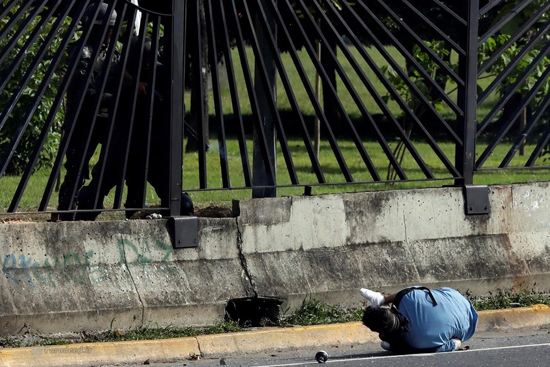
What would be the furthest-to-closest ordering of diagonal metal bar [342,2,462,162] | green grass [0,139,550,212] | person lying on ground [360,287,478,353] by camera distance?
green grass [0,139,550,212], diagonal metal bar [342,2,462,162], person lying on ground [360,287,478,353]

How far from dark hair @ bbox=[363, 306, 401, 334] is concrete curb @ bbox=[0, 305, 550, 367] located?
735mm

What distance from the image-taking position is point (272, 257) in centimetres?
757

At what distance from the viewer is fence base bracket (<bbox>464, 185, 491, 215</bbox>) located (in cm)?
819

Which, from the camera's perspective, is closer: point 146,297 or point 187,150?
point 146,297

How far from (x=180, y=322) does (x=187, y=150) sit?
14.1 meters

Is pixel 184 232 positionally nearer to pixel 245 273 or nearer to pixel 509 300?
pixel 245 273

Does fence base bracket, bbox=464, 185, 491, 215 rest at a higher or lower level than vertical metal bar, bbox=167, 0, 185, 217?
lower

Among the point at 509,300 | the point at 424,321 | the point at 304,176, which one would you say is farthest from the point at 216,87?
the point at 304,176

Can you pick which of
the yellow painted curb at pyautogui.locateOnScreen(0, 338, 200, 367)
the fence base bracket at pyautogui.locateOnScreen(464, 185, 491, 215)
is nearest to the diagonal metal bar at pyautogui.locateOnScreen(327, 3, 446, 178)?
the fence base bracket at pyautogui.locateOnScreen(464, 185, 491, 215)

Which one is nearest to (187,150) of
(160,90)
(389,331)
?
(160,90)

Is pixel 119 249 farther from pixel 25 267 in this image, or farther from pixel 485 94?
pixel 485 94

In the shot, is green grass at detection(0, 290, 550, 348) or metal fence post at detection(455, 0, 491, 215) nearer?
green grass at detection(0, 290, 550, 348)

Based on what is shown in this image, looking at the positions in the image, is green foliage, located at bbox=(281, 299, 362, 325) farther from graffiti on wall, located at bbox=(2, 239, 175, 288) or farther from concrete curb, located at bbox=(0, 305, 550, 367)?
graffiti on wall, located at bbox=(2, 239, 175, 288)

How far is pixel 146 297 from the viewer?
707 centimetres
